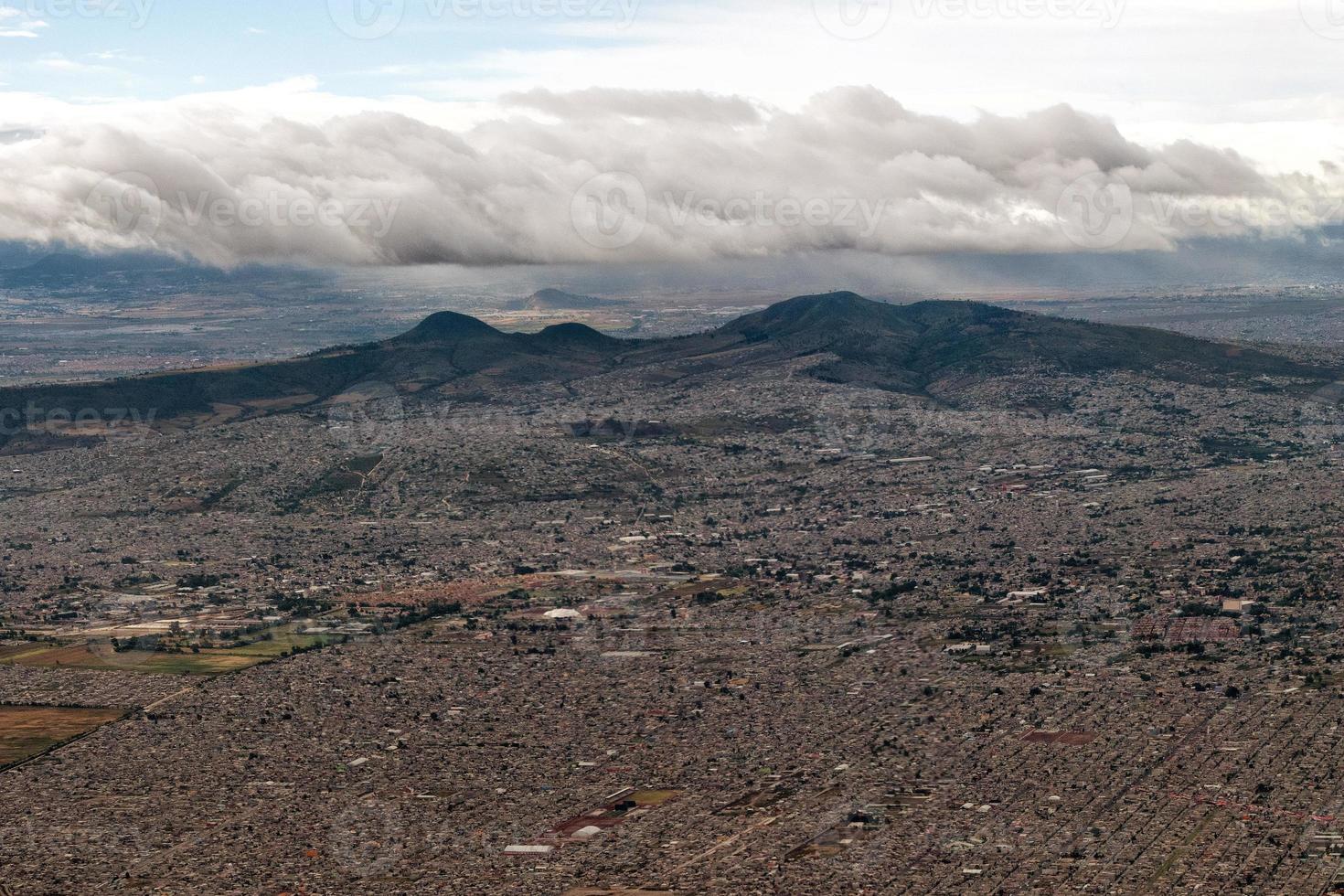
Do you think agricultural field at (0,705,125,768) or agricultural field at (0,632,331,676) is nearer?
agricultural field at (0,705,125,768)

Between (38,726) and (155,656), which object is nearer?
(38,726)

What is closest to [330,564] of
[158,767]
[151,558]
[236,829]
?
[151,558]

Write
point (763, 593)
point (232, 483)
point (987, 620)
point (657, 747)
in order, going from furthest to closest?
1. point (232, 483)
2. point (763, 593)
3. point (987, 620)
4. point (657, 747)

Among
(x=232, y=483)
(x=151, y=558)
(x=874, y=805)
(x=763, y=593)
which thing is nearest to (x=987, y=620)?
(x=763, y=593)

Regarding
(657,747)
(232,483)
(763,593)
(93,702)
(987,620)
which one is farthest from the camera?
(232,483)

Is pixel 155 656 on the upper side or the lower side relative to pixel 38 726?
lower

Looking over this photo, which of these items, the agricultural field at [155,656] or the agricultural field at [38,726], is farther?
the agricultural field at [155,656]

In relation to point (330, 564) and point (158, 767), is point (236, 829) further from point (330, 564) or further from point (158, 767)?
point (330, 564)

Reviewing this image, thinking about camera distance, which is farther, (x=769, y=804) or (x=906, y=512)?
(x=906, y=512)
